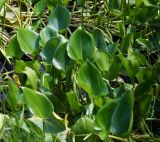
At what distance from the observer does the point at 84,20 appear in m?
1.61

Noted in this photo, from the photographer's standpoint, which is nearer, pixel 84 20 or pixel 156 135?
pixel 156 135

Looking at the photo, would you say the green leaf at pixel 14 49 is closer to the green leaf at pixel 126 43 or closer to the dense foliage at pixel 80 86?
the dense foliage at pixel 80 86

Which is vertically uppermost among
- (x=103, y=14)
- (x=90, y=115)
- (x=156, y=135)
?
(x=103, y=14)

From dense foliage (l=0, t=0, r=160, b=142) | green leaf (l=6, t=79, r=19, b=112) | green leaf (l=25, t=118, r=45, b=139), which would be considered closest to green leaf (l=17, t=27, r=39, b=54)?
dense foliage (l=0, t=0, r=160, b=142)

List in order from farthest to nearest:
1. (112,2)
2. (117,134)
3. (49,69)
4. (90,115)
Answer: (112,2), (49,69), (90,115), (117,134)

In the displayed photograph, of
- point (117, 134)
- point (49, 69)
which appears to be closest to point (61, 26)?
point (49, 69)

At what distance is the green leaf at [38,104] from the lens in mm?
1027

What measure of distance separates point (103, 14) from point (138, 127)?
1.75 feet

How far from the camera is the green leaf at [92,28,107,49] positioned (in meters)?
1.22

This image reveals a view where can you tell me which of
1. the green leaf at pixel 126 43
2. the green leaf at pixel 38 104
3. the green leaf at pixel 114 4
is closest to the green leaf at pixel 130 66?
the green leaf at pixel 126 43

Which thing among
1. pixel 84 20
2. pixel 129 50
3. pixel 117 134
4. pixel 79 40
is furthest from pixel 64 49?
pixel 84 20

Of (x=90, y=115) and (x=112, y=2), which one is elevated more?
(x=112, y=2)

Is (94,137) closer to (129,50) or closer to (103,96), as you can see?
(103,96)

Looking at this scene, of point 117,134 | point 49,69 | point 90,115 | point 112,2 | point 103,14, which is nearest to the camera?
point 117,134
